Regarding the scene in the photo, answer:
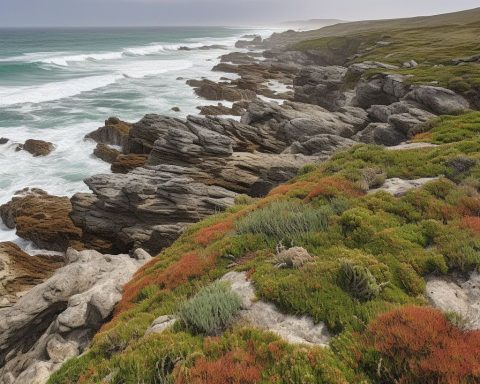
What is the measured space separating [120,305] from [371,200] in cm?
985

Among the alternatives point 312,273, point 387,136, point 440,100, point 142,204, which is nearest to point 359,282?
point 312,273

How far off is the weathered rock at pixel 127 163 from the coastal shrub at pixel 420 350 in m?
→ 33.4

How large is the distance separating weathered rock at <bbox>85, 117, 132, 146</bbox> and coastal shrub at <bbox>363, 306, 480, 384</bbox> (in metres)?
41.6

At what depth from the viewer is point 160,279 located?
43.9 ft

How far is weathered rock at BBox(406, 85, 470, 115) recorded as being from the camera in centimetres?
3545

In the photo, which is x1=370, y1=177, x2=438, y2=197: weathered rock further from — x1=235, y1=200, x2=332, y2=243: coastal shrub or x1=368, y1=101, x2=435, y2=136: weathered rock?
x1=368, y1=101, x2=435, y2=136: weathered rock

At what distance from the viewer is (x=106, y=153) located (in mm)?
42312

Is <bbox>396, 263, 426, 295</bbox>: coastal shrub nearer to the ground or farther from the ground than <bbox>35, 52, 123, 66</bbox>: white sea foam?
farther from the ground

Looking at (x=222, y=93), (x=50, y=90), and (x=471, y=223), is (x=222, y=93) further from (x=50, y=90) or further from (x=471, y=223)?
(x=471, y=223)

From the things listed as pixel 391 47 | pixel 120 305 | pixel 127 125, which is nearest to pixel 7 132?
pixel 127 125

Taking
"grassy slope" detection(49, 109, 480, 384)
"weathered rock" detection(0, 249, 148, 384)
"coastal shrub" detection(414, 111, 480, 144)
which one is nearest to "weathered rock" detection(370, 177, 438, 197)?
"grassy slope" detection(49, 109, 480, 384)

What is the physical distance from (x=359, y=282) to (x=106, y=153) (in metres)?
38.6

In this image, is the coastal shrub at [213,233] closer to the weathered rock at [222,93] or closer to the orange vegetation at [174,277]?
the orange vegetation at [174,277]

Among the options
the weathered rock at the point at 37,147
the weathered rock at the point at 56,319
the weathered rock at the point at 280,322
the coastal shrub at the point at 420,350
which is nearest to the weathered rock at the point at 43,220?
the weathered rock at the point at 56,319
